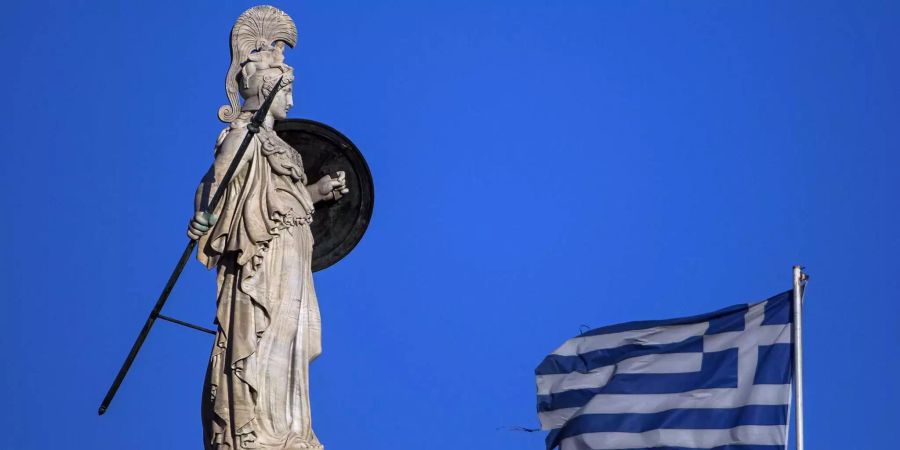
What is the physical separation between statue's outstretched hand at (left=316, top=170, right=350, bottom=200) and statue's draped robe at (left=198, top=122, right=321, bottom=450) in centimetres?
58

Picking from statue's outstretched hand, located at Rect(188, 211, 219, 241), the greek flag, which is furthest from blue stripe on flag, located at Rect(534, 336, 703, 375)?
statue's outstretched hand, located at Rect(188, 211, 219, 241)

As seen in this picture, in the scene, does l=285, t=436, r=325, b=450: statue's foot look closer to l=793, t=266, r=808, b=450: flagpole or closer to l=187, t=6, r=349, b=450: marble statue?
l=187, t=6, r=349, b=450: marble statue

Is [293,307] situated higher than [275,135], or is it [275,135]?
[275,135]

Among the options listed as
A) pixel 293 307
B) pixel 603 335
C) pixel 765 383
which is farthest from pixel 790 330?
pixel 293 307

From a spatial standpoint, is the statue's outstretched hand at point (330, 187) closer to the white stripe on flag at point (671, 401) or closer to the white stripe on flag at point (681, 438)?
the white stripe on flag at point (671, 401)

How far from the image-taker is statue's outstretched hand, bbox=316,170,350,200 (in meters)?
31.1

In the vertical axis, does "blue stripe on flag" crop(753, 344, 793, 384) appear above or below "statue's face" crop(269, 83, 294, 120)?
below

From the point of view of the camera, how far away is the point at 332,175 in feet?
103

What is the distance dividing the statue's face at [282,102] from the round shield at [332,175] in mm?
266

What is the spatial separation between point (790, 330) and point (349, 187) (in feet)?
20.1

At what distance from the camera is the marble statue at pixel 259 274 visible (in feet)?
95.5

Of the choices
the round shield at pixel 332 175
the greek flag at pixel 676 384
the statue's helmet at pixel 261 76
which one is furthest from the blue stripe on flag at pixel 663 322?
the statue's helmet at pixel 261 76

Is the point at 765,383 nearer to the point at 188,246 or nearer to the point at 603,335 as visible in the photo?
the point at 603,335

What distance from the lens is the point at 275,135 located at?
30578mm
